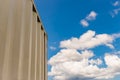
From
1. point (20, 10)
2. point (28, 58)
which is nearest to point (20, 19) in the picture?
point (20, 10)

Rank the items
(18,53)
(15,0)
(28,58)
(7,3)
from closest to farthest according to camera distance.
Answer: (7,3)
(18,53)
(15,0)
(28,58)

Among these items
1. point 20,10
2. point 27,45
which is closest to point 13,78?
point 27,45

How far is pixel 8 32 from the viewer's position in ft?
8.40

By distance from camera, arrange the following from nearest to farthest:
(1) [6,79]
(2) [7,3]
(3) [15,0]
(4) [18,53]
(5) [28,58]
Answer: (1) [6,79] → (2) [7,3] → (4) [18,53] → (3) [15,0] → (5) [28,58]

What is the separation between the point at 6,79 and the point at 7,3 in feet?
3.34

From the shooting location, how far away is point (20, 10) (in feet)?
10.3

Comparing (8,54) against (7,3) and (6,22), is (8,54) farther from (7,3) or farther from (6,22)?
(7,3)

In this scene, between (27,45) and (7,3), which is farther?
(27,45)

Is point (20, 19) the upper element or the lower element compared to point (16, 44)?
upper

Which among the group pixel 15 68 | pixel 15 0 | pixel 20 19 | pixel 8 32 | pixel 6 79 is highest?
pixel 15 0

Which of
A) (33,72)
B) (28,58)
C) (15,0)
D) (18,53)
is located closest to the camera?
(18,53)

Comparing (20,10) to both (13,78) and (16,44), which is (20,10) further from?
(13,78)

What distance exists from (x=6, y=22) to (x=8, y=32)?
0.45 ft

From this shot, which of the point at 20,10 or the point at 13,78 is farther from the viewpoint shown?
the point at 20,10
